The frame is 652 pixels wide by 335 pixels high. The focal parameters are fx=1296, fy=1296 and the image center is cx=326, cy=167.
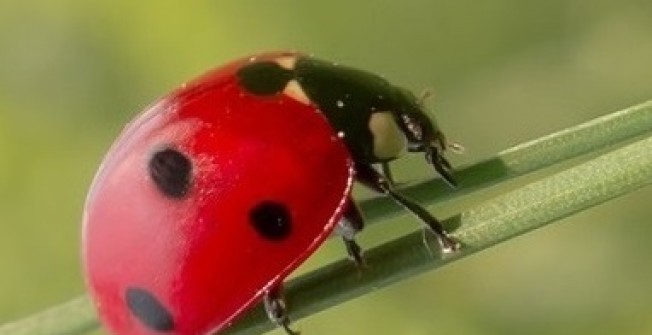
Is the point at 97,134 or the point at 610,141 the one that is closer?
the point at 610,141

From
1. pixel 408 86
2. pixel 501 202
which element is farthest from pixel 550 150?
pixel 408 86

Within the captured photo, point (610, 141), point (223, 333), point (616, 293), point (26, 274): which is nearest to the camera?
point (610, 141)

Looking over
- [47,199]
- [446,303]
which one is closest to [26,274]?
[47,199]

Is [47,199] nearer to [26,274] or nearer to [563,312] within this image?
[26,274]

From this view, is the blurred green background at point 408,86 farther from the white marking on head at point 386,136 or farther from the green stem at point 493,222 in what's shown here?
the green stem at point 493,222

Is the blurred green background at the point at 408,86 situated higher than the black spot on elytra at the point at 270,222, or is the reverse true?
the black spot on elytra at the point at 270,222

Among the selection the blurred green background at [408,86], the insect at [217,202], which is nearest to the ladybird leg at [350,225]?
the insect at [217,202]
